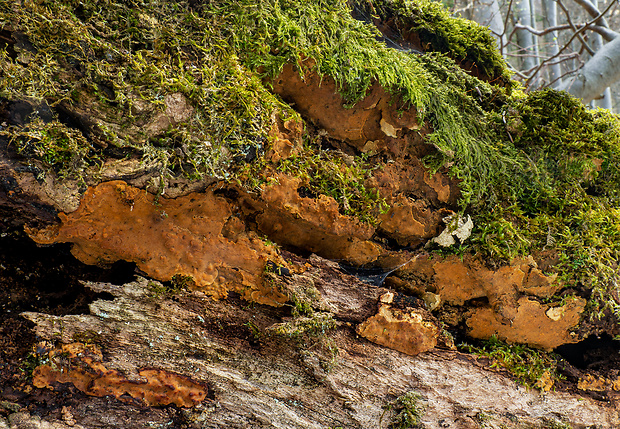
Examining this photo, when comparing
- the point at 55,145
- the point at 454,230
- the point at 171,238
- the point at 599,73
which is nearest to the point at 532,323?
the point at 454,230

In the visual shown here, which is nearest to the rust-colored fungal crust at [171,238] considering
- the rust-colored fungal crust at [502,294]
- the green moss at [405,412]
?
the green moss at [405,412]

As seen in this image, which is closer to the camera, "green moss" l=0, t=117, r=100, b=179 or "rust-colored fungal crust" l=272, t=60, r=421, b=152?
"green moss" l=0, t=117, r=100, b=179

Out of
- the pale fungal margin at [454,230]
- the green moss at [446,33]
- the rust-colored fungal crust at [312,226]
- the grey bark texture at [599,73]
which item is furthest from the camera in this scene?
the grey bark texture at [599,73]

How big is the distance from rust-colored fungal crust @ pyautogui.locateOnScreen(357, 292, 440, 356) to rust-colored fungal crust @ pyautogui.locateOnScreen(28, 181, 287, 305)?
0.55m

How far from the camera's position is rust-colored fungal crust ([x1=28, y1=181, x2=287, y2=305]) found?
154cm

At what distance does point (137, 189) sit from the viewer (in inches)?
62.2

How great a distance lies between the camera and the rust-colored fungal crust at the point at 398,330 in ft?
6.59

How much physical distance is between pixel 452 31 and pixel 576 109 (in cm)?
102

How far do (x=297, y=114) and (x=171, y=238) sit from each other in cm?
92

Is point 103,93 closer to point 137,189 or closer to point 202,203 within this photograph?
Answer: point 137,189

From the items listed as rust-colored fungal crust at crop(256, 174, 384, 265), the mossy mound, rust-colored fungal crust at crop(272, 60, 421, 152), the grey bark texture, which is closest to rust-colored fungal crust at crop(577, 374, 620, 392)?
the mossy mound

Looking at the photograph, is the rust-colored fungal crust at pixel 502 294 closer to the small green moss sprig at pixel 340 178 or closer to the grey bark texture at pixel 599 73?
the small green moss sprig at pixel 340 178

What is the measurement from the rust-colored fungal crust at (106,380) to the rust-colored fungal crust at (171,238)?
0.41 metres

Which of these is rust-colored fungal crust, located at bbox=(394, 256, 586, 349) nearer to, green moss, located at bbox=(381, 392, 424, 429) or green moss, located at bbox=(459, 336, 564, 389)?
green moss, located at bbox=(459, 336, 564, 389)
